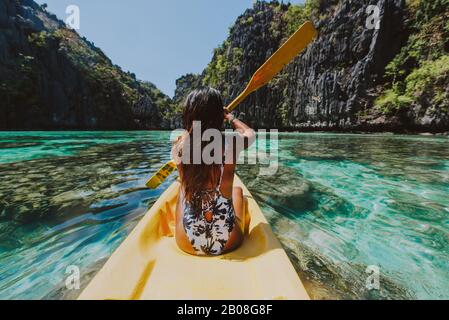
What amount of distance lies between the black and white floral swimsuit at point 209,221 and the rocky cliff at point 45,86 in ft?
158

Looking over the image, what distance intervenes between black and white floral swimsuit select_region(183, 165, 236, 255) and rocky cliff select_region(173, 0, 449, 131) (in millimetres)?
28202

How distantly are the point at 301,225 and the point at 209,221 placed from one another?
2086 mm

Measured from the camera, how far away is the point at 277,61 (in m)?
3.54

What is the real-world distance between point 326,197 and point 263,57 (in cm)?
5271

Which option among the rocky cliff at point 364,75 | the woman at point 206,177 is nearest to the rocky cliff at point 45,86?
the rocky cliff at point 364,75

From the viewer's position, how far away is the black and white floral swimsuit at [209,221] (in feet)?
6.19

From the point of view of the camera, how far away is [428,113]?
23.6m

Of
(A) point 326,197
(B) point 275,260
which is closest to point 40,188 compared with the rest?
(B) point 275,260

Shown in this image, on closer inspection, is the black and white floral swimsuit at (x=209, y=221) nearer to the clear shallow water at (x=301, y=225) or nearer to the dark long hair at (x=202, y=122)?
the dark long hair at (x=202, y=122)

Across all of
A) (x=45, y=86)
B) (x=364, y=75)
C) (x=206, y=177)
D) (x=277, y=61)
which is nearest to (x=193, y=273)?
(x=206, y=177)

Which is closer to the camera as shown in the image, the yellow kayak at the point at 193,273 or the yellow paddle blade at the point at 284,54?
the yellow kayak at the point at 193,273

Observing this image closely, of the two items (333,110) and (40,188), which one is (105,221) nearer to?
(40,188)

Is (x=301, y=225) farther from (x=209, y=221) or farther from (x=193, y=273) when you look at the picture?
(x=193, y=273)

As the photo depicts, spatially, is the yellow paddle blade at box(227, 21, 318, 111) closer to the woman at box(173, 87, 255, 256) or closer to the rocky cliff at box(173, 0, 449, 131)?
the woman at box(173, 87, 255, 256)
